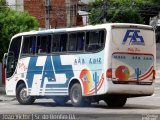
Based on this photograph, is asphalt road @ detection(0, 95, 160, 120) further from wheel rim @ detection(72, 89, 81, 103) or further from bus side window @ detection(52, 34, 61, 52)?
bus side window @ detection(52, 34, 61, 52)

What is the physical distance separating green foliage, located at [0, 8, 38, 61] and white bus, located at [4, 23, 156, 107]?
1502cm

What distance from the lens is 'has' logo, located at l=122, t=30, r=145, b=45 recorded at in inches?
870

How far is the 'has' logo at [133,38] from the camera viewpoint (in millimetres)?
22109

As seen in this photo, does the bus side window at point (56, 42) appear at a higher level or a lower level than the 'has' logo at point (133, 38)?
lower

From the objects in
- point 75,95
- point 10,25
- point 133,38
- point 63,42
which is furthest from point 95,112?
point 10,25

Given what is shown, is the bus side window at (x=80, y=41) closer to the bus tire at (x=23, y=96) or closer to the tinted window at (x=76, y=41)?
the tinted window at (x=76, y=41)

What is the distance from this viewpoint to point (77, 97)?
910 inches

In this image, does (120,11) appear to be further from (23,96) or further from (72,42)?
(72,42)

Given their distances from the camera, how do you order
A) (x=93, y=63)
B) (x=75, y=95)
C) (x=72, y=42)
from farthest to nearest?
(x=72, y=42)
(x=75, y=95)
(x=93, y=63)

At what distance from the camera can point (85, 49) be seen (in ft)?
74.7

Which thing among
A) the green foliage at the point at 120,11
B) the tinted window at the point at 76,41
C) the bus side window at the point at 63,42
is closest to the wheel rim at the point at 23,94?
the bus side window at the point at 63,42

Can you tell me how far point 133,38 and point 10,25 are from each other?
20866mm

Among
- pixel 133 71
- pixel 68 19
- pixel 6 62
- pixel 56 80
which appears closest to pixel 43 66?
pixel 56 80

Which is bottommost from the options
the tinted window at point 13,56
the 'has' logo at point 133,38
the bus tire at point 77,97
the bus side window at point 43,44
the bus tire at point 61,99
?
the bus tire at point 61,99
